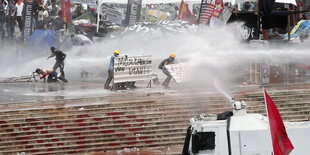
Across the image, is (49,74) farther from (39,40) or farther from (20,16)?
(20,16)

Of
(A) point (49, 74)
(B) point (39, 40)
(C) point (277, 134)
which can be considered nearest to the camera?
(C) point (277, 134)

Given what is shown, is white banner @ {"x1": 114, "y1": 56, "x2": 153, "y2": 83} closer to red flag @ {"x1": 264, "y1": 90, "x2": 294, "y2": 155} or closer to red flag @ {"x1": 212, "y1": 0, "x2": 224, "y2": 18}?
red flag @ {"x1": 212, "y1": 0, "x2": 224, "y2": 18}

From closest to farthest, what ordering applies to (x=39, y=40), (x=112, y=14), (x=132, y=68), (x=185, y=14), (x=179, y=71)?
(x=179, y=71) → (x=132, y=68) → (x=39, y=40) → (x=112, y=14) → (x=185, y=14)

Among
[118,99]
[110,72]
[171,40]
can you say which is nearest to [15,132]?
[118,99]

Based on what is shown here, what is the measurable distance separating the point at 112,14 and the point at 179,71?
9806 millimetres

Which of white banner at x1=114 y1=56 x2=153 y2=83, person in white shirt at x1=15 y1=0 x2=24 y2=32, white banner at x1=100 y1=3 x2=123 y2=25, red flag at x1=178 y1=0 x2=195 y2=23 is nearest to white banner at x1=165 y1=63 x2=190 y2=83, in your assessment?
white banner at x1=114 y1=56 x2=153 y2=83

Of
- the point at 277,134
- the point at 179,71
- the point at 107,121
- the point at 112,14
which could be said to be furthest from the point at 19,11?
the point at 277,134

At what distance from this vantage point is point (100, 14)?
33.0 meters

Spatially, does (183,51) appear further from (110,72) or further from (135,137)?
(135,137)

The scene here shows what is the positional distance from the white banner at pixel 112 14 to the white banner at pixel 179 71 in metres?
9.41

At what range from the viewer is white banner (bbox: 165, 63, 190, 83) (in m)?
23.1

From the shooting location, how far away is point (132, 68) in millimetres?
23547

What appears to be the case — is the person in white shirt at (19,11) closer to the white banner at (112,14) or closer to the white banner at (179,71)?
Result: the white banner at (112,14)

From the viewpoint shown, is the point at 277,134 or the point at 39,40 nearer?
the point at 277,134
